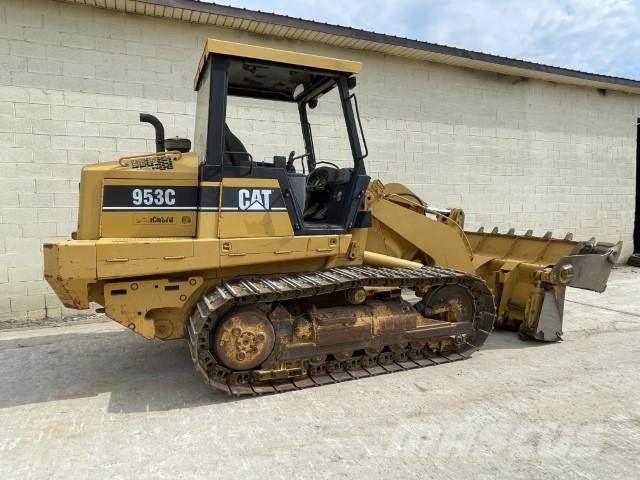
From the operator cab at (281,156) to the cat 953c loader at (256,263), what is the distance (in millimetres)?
14

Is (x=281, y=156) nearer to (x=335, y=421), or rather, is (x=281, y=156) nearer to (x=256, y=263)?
(x=256, y=263)

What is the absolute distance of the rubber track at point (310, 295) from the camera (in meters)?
3.64

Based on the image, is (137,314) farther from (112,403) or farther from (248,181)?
(248,181)

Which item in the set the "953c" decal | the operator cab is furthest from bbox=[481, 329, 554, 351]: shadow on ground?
the "953c" decal

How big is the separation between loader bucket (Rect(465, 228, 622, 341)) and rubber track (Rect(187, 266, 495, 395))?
74 centimetres

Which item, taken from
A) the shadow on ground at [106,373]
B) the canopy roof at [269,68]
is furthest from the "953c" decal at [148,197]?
the shadow on ground at [106,373]

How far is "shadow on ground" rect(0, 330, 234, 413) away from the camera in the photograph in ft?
12.6

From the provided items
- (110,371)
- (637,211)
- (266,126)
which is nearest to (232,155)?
(110,371)

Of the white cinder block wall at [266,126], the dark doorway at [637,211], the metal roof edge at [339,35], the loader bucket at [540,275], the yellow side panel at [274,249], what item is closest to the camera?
the yellow side panel at [274,249]

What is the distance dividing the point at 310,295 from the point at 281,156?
55.8 inches

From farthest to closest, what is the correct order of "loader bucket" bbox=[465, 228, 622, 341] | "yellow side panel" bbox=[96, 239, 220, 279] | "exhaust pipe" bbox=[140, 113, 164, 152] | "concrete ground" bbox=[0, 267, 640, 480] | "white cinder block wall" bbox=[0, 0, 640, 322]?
1. "white cinder block wall" bbox=[0, 0, 640, 322]
2. "loader bucket" bbox=[465, 228, 622, 341]
3. "exhaust pipe" bbox=[140, 113, 164, 152]
4. "yellow side panel" bbox=[96, 239, 220, 279]
5. "concrete ground" bbox=[0, 267, 640, 480]

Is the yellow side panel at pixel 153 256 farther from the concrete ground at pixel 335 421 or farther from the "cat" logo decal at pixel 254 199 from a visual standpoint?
the concrete ground at pixel 335 421

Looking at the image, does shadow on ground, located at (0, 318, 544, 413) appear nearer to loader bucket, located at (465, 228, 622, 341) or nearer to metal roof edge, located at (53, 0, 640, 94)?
loader bucket, located at (465, 228, 622, 341)

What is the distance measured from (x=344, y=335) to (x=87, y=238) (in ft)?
7.47
